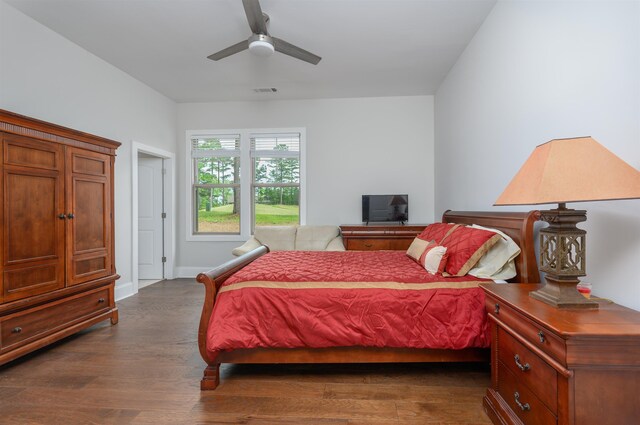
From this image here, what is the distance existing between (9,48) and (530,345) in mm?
4264

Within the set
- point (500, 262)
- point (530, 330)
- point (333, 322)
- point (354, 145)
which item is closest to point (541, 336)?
point (530, 330)

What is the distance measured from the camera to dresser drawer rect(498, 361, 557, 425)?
4.08 feet

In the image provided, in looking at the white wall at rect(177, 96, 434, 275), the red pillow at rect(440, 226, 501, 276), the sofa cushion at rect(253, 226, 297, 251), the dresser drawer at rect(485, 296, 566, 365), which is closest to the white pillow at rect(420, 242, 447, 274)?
the red pillow at rect(440, 226, 501, 276)

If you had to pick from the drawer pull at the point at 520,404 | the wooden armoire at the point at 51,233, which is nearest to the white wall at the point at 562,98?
the drawer pull at the point at 520,404

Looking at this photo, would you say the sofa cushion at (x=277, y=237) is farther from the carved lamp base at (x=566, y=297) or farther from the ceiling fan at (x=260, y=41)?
the carved lamp base at (x=566, y=297)

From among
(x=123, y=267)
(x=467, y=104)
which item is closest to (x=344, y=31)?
(x=467, y=104)

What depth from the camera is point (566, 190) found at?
1.21 meters

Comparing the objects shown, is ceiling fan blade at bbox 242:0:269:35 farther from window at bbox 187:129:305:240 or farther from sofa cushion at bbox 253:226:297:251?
sofa cushion at bbox 253:226:297:251

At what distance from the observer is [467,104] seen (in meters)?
3.34

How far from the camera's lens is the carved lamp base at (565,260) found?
1.33m

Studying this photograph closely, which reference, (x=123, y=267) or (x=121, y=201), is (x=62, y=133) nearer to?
(x=121, y=201)

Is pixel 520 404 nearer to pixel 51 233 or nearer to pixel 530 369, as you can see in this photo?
pixel 530 369

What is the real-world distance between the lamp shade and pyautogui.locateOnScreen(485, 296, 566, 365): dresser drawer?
1.65 ft

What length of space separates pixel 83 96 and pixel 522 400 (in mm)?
4567
